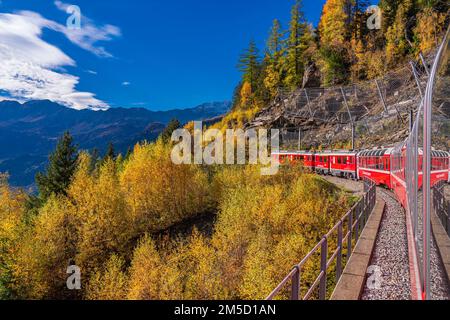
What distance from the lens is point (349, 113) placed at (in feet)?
99.3

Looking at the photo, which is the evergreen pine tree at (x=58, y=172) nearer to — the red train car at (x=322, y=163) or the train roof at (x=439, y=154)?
the red train car at (x=322, y=163)

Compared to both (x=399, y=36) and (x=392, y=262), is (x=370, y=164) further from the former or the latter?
(x=399, y=36)

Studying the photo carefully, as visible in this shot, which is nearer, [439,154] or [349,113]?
[439,154]

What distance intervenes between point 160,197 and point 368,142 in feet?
Result: 95.2

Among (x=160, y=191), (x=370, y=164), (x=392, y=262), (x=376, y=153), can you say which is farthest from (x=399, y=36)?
(x=392, y=262)

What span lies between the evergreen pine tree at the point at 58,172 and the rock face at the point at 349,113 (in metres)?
36.4

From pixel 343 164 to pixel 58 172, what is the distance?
137 ft

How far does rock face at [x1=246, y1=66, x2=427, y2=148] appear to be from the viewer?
3294 cm

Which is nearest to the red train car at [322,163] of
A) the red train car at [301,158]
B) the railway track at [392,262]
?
the red train car at [301,158]

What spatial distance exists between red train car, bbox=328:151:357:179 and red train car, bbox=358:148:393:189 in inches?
86.4

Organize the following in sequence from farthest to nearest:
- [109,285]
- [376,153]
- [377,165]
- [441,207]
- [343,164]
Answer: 1. [343,164]
2. [109,285]
3. [376,153]
4. [377,165]
5. [441,207]

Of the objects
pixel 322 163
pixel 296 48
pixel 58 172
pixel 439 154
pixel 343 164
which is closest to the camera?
pixel 439 154

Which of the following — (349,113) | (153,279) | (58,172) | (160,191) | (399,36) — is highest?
(399,36)
